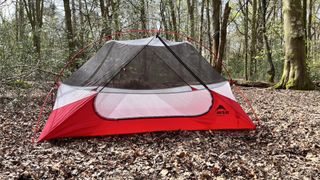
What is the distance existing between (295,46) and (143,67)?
6130 millimetres

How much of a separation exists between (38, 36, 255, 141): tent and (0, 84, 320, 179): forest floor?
17 cm

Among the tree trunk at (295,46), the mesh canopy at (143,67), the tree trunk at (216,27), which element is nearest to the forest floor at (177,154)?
the mesh canopy at (143,67)

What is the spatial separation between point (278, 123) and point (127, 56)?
2.83m

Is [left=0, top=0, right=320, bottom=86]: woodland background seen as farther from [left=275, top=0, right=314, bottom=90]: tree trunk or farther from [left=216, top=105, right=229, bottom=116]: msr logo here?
[left=216, top=105, right=229, bottom=116]: msr logo

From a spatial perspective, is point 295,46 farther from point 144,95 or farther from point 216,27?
point 144,95

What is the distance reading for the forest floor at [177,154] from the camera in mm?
3512

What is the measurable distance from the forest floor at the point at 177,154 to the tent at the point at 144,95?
0.17 metres

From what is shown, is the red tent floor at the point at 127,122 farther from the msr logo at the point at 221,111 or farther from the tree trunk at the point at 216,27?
the tree trunk at the point at 216,27

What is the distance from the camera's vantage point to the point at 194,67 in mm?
5395

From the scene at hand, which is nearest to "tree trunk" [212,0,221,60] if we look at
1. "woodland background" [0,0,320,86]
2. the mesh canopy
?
"woodland background" [0,0,320,86]

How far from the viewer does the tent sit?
482cm

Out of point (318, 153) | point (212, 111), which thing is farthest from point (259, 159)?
point (212, 111)

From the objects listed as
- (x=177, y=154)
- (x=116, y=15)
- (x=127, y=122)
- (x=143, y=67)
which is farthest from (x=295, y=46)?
(x=116, y=15)

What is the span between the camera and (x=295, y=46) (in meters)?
9.51
